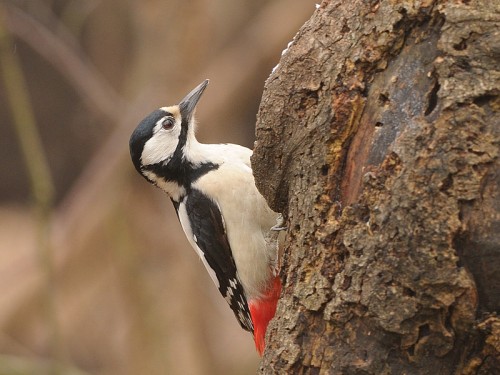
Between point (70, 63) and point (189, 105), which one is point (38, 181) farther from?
point (70, 63)

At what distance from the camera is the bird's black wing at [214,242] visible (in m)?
3.66

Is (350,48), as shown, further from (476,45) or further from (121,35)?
(121,35)

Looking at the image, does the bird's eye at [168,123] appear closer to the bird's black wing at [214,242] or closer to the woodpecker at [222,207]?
the woodpecker at [222,207]

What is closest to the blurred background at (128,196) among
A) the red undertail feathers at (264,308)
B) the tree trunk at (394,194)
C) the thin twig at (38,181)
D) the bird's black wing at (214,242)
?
the thin twig at (38,181)

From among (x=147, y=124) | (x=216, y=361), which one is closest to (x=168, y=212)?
(x=216, y=361)

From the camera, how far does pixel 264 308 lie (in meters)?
3.67

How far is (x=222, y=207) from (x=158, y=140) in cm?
41

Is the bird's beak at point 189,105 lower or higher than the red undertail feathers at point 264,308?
higher

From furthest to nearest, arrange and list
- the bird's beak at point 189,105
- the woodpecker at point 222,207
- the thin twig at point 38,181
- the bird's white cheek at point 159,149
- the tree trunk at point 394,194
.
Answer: the thin twig at point 38,181 < the bird's beak at point 189,105 < the bird's white cheek at point 159,149 < the woodpecker at point 222,207 < the tree trunk at point 394,194

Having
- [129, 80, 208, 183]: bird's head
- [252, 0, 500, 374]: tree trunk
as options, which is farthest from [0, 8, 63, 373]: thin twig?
[252, 0, 500, 374]: tree trunk

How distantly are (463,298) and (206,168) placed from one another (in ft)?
5.59

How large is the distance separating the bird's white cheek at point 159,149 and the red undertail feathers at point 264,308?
729 millimetres

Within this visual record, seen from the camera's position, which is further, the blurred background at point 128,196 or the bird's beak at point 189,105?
the blurred background at point 128,196

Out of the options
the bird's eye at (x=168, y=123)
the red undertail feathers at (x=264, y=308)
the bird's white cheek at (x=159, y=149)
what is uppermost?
the bird's eye at (x=168, y=123)
